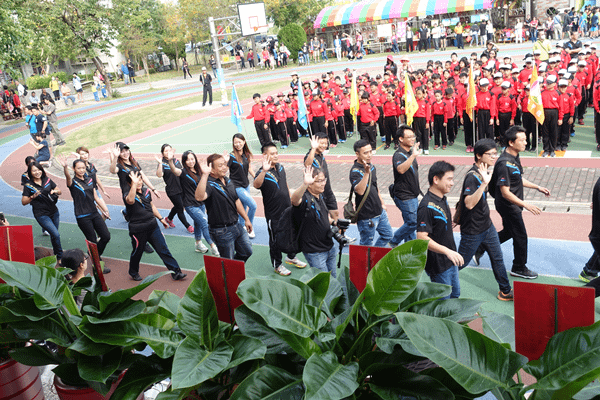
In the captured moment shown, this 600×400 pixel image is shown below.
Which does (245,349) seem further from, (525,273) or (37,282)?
(525,273)

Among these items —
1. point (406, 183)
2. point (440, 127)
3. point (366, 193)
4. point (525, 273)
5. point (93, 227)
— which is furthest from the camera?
point (440, 127)

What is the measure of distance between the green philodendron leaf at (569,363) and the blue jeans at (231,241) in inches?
205

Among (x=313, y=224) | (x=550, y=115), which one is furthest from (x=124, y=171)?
(x=550, y=115)

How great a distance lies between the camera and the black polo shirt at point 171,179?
28.7ft

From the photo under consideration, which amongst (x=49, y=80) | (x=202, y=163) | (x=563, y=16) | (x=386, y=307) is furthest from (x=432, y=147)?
(x=49, y=80)

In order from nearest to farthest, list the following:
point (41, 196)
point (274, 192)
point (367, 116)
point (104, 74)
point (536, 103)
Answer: point (274, 192) → point (41, 196) → point (536, 103) → point (367, 116) → point (104, 74)

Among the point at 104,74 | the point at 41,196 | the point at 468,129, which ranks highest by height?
the point at 104,74

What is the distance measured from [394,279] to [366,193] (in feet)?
15.6

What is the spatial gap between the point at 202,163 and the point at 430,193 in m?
2.86

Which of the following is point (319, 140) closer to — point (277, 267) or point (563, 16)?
point (277, 267)

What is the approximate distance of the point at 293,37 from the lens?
41094 mm

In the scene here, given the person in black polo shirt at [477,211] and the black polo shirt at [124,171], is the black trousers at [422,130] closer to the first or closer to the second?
the person in black polo shirt at [477,211]

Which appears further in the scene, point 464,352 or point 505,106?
point 505,106

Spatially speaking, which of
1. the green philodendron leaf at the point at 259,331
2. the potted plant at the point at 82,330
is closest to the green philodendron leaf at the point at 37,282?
the potted plant at the point at 82,330
